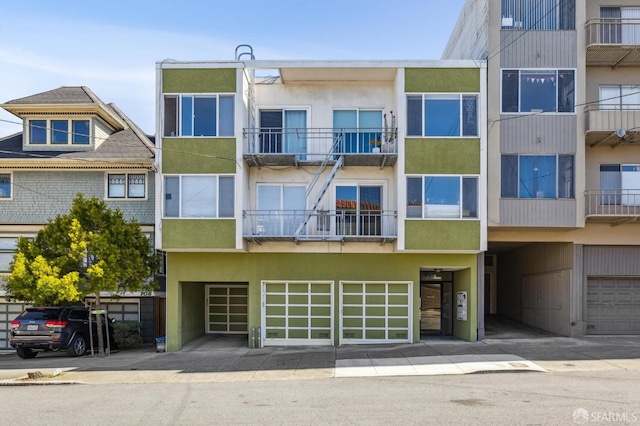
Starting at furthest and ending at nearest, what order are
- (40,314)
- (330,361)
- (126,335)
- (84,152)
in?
1. (84,152)
2. (126,335)
3. (40,314)
4. (330,361)

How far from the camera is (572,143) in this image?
1936cm

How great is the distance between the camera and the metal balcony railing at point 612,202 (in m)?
19.3

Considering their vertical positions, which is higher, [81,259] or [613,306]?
[81,259]

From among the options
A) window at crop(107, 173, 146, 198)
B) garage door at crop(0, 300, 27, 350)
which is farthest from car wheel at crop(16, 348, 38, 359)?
window at crop(107, 173, 146, 198)

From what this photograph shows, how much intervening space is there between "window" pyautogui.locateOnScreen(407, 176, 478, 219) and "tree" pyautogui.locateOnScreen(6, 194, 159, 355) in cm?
893

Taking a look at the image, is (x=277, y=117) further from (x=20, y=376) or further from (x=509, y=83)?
(x=20, y=376)

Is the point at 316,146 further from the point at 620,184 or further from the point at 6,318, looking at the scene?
the point at 6,318

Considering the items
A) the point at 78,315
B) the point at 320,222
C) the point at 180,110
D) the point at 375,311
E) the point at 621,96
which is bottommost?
the point at 78,315

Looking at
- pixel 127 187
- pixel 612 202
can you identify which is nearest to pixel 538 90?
pixel 612 202

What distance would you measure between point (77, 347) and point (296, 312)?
7.14 m

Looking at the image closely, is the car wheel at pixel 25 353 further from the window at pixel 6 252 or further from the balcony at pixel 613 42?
the balcony at pixel 613 42

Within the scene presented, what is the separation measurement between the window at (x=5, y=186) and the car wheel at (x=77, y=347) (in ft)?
23.4

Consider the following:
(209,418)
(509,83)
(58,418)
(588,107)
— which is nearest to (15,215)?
(58,418)

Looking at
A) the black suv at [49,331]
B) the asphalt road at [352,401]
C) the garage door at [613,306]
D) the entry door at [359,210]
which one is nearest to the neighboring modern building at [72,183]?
the black suv at [49,331]
